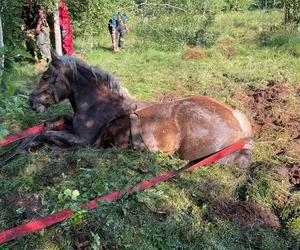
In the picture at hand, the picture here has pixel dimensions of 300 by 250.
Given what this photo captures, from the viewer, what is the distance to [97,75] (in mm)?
5910

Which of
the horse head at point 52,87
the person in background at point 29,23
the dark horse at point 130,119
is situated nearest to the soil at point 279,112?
the dark horse at point 130,119

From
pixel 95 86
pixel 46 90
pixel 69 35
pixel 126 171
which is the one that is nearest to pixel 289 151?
pixel 126 171

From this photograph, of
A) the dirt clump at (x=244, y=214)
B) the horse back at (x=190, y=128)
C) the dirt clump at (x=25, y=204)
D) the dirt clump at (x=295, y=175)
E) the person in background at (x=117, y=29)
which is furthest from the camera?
the person in background at (x=117, y=29)

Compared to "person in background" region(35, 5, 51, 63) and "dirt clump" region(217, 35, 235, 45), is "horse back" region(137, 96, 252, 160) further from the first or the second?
"dirt clump" region(217, 35, 235, 45)

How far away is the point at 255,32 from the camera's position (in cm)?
1391

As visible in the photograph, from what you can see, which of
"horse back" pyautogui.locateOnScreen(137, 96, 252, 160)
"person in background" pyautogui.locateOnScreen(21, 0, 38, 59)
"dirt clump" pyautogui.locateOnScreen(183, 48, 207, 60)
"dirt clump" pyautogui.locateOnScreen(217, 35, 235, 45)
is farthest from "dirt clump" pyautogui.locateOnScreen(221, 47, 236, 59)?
"horse back" pyautogui.locateOnScreen(137, 96, 252, 160)

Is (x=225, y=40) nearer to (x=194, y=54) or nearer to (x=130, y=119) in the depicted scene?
(x=194, y=54)

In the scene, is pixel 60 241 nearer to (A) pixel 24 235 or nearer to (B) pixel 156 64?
(A) pixel 24 235

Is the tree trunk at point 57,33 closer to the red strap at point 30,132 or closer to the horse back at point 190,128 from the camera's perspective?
the red strap at point 30,132

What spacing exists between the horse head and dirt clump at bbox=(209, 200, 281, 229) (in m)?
2.83

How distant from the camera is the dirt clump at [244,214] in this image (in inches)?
158

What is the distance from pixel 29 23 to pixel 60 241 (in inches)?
379

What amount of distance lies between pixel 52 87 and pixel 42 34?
6028 mm

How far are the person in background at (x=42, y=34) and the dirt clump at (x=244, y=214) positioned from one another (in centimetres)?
824
